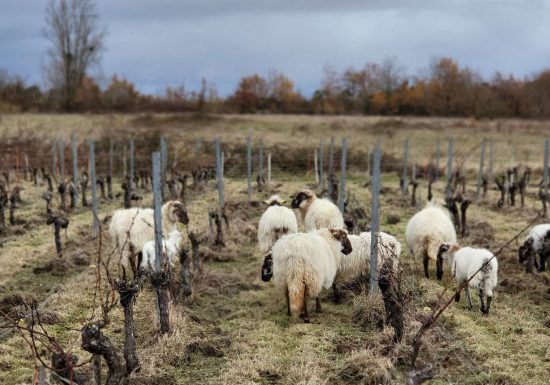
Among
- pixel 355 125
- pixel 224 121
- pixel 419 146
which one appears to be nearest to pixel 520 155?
pixel 419 146

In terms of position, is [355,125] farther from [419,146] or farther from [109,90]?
[109,90]

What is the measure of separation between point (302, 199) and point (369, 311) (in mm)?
4215

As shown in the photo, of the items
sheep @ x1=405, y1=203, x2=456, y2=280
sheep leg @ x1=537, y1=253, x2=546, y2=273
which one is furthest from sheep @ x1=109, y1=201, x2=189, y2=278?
sheep leg @ x1=537, y1=253, x2=546, y2=273

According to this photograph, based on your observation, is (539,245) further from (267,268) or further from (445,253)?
(267,268)

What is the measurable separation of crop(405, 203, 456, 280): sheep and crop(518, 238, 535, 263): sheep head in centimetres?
132

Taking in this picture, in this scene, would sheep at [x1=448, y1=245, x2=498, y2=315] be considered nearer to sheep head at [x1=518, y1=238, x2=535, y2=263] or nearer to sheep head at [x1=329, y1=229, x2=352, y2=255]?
sheep head at [x1=329, y1=229, x2=352, y2=255]

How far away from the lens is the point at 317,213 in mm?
11047

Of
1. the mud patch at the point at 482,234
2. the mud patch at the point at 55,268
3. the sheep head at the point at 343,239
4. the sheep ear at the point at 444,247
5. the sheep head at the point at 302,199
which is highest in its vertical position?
the sheep head at the point at 302,199

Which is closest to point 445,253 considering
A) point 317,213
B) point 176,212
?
point 317,213

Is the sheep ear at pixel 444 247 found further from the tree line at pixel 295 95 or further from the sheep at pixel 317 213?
the tree line at pixel 295 95

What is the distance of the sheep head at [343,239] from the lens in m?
8.59

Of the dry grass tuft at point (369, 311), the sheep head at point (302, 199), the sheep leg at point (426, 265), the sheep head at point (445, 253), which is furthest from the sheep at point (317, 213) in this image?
the dry grass tuft at point (369, 311)

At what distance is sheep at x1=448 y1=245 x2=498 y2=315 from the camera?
8031mm

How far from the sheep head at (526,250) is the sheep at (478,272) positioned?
2087mm
